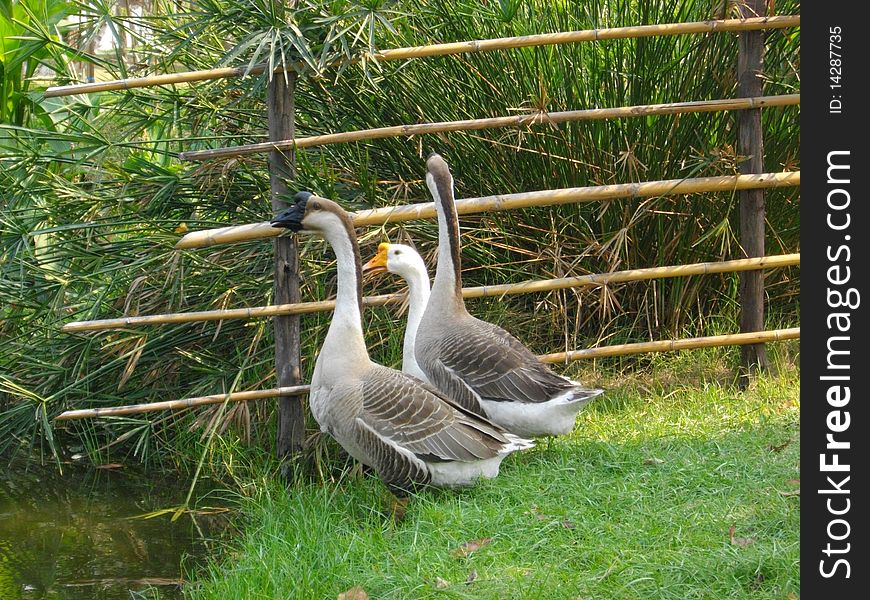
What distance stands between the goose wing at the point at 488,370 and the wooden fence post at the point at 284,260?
0.84 meters

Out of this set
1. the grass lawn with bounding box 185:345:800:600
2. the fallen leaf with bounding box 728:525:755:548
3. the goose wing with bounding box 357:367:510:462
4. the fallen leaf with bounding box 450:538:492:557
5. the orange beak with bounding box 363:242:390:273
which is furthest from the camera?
the orange beak with bounding box 363:242:390:273

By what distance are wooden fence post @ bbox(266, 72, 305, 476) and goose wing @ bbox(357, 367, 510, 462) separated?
0.86 meters

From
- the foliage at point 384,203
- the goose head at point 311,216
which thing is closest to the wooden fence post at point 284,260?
the foliage at point 384,203

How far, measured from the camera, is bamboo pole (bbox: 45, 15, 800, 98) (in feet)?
15.9

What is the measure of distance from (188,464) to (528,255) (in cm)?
247

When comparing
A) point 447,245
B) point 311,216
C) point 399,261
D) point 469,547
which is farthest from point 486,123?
point 469,547

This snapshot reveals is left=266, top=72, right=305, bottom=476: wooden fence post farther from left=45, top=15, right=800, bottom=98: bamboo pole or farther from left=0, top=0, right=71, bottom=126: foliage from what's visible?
left=0, top=0, right=71, bottom=126: foliage

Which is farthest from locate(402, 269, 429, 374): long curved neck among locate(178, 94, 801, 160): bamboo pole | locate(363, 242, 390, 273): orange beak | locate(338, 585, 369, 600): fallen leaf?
locate(338, 585, 369, 600): fallen leaf

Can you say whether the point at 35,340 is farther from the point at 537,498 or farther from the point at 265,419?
the point at 537,498

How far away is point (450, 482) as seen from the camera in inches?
167

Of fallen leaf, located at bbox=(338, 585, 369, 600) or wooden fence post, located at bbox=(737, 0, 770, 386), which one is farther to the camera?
wooden fence post, located at bbox=(737, 0, 770, 386)

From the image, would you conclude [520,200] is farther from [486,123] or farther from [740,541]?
[740,541]

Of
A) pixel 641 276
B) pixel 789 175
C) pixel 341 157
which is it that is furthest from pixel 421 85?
pixel 789 175

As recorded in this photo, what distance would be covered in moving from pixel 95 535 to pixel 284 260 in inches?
67.6
